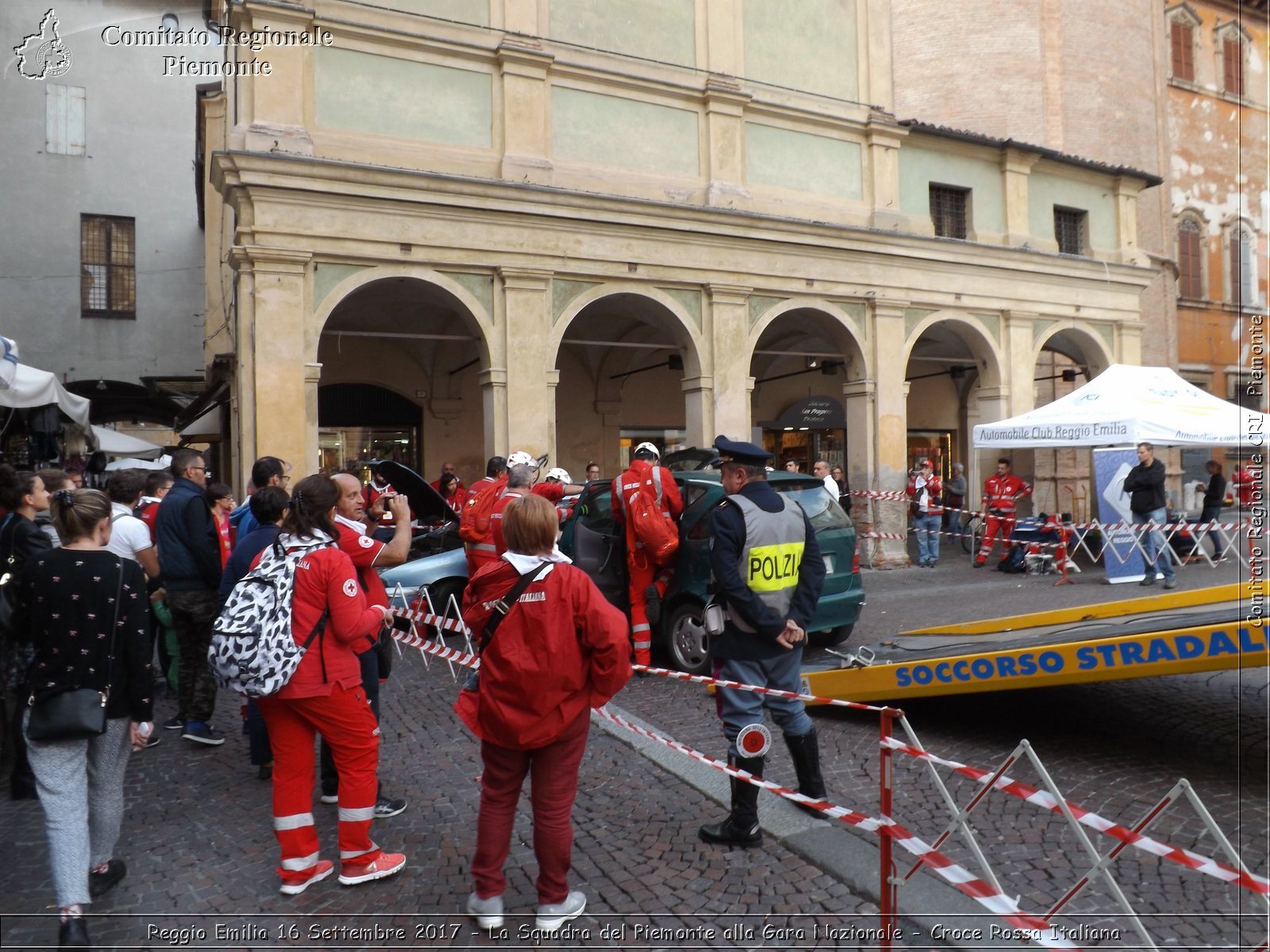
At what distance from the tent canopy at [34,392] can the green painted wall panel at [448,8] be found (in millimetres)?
7016

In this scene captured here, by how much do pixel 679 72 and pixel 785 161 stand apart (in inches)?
98.6

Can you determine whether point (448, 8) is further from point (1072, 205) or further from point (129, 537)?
point (1072, 205)

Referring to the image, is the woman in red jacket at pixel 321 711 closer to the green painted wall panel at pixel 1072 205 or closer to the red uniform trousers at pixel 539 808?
the red uniform trousers at pixel 539 808

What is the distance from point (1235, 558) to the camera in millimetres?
16406

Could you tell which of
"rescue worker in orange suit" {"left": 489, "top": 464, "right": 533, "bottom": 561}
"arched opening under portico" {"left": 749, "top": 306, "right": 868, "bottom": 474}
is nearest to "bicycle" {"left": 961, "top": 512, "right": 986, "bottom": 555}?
"arched opening under portico" {"left": 749, "top": 306, "right": 868, "bottom": 474}

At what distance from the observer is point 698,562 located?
25.5 feet

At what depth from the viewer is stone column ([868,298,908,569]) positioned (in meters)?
16.9

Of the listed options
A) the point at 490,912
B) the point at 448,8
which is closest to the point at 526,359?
the point at 448,8

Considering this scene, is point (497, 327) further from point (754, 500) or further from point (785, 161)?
point (754, 500)

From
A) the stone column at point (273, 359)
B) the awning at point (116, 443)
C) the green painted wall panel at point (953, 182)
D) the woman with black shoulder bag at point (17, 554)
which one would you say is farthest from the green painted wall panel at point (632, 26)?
the awning at point (116, 443)

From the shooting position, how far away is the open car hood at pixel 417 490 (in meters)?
11.4

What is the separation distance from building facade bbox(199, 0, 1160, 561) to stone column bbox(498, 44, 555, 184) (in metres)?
0.04

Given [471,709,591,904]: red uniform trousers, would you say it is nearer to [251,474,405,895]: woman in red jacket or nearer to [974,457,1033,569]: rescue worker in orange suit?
[251,474,405,895]: woman in red jacket

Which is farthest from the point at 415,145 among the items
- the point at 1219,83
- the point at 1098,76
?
the point at 1219,83
